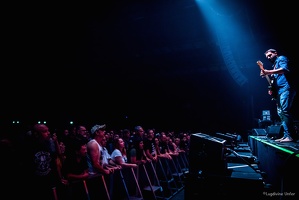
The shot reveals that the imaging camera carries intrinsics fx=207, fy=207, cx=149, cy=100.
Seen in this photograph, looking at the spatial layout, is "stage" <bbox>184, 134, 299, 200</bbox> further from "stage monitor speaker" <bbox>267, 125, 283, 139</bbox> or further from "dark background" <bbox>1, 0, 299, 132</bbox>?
"dark background" <bbox>1, 0, 299, 132</bbox>

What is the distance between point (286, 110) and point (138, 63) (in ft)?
31.1

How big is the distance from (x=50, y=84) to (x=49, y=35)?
6.30 meters

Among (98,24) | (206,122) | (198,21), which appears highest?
(98,24)

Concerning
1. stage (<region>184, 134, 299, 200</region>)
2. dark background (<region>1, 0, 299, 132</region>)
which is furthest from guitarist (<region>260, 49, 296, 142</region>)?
dark background (<region>1, 0, 299, 132</region>)

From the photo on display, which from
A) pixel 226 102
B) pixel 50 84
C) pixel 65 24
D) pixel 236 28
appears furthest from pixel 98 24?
pixel 226 102

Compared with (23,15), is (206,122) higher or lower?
lower

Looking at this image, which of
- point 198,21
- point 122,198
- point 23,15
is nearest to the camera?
point 122,198

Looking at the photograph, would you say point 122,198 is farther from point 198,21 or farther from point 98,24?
point 198,21

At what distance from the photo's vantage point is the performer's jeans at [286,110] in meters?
2.86

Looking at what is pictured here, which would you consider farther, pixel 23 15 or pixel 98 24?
pixel 98 24

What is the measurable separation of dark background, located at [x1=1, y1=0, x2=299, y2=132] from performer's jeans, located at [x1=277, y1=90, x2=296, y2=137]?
118 inches

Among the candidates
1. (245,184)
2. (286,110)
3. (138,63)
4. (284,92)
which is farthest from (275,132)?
(138,63)

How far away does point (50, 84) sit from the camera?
44.3ft

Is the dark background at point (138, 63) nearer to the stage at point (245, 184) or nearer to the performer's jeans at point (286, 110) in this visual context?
the performer's jeans at point (286, 110)
